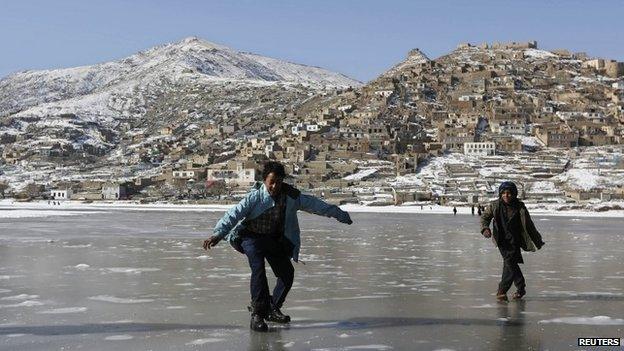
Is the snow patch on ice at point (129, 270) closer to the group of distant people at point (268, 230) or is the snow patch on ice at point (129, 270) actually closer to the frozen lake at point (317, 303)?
the frozen lake at point (317, 303)

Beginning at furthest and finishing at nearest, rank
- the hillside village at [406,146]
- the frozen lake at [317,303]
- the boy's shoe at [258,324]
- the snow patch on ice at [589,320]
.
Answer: the hillside village at [406,146] → the snow patch on ice at [589,320] → the boy's shoe at [258,324] → the frozen lake at [317,303]

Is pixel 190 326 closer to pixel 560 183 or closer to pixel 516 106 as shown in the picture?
pixel 560 183

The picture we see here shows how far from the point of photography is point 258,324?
23.0 ft


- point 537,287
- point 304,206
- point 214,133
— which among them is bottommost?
point 537,287

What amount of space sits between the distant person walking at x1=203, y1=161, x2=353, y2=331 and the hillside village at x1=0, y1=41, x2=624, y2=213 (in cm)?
7282

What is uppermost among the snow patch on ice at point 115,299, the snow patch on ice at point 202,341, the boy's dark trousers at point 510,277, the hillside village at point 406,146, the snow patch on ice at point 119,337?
the hillside village at point 406,146

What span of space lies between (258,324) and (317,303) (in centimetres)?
201

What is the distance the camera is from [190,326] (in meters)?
7.32

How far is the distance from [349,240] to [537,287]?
1169 centimetres

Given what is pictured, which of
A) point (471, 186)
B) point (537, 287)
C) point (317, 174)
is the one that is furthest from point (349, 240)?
point (317, 174)

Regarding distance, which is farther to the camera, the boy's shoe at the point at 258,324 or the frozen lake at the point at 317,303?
the boy's shoe at the point at 258,324

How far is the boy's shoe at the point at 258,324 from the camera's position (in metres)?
7.01

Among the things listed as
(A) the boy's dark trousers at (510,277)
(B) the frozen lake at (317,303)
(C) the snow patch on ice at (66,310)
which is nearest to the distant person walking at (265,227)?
(B) the frozen lake at (317,303)

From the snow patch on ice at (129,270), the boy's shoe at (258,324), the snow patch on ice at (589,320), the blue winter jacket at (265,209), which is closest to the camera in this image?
the boy's shoe at (258,324)
